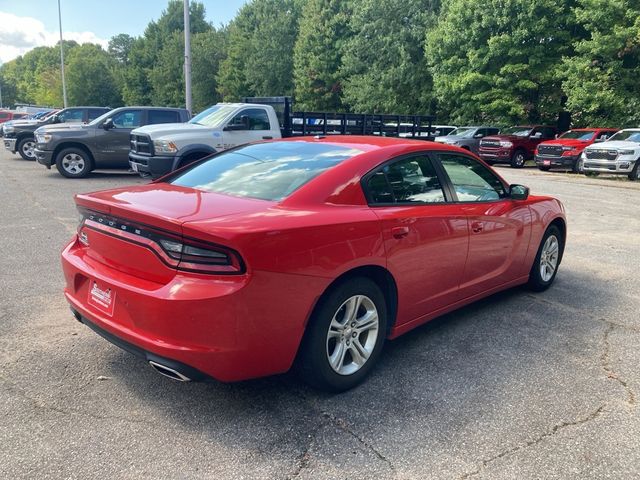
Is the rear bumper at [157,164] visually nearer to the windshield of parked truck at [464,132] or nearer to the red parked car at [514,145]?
the red parked car at [514,145]

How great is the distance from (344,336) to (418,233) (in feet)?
2.91

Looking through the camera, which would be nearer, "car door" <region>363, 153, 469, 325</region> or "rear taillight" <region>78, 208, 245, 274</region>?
"rear taillight" <region>78, 208, 245, 274</region>

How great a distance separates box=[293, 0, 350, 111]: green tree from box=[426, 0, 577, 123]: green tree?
1296 centimetres

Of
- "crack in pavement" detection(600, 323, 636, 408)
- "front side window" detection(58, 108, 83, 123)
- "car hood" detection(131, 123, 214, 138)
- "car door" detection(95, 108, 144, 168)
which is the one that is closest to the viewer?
"crack in pavement" detection(600, 323, 636, 408)

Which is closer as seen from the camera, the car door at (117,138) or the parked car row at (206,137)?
the parked car row at (206,137)

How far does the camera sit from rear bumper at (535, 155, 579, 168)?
20025 millimetres

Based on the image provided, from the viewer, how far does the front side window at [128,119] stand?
1370 cm

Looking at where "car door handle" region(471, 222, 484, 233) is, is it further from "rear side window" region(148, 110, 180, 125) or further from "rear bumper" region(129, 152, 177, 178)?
"rear side window" region(148, 110, 180, 125)

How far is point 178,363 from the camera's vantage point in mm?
2705

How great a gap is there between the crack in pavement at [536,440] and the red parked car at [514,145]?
66.5 feet

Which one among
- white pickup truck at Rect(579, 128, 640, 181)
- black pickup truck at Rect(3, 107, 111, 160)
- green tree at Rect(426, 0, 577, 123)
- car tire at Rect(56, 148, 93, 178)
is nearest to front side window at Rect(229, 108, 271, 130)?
car tire at Rect(56, 148, 93, 178)

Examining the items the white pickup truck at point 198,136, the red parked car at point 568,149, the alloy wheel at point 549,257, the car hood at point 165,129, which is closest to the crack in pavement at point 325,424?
the alloy wheel at point 549,257

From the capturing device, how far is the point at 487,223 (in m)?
4.28

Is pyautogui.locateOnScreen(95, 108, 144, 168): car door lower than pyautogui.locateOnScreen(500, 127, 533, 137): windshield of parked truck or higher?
lower
